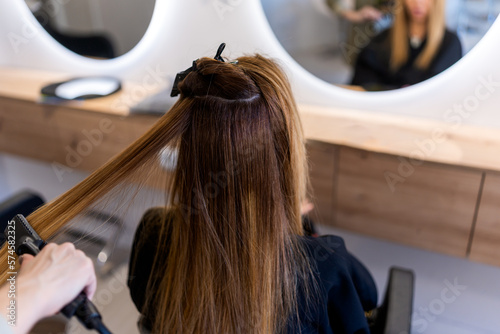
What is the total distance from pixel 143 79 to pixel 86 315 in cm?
158

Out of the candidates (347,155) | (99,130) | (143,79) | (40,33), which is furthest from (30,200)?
(347,155)

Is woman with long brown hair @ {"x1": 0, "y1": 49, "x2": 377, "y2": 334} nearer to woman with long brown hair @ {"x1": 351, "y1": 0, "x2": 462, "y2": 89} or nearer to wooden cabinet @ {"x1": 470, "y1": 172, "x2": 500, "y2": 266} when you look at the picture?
wooden cabinet @ {"x1": 470, "y1": 172, "x2": 500, "y2": 266}

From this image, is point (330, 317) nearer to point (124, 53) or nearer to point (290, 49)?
point (290, 49)

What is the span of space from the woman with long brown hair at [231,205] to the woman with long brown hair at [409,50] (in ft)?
2.52

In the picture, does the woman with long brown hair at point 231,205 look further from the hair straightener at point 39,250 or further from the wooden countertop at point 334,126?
the wooden countertop at point 334,126

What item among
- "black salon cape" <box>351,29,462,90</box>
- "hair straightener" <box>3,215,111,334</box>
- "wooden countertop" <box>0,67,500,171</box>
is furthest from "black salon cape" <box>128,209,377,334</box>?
"black salon cape" <box>351,29,462,90</box>

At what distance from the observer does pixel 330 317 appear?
1.11 meters

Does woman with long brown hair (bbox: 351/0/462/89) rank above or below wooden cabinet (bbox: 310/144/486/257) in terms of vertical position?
above

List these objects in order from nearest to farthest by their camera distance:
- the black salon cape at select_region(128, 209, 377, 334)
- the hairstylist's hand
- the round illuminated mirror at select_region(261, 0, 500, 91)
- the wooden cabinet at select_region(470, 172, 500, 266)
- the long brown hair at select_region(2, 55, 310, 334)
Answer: the hairstylist's hand → the long brown hair at select_region(2, 55, 310, 334) → the black salon cape at select_region(128, 209, 377, 334) → the wooden cabinet at select_region(470, 172, 500, 266) → the round illuminated mirror at select_region(261, 0, 500, 91)

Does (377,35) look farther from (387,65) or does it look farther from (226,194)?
(226,194)

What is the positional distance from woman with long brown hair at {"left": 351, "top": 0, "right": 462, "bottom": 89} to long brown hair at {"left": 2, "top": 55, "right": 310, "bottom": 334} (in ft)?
2.62

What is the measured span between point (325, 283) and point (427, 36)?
0.99m

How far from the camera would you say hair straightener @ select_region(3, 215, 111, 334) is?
72 centimetres

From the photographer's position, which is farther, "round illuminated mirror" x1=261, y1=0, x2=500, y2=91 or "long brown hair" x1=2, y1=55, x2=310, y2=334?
"round illuminated mirror" x1=261, y1=0, x2=500, y2=91
